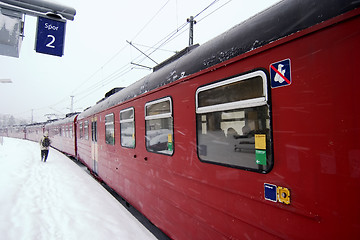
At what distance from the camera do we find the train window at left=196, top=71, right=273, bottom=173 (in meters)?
1.63

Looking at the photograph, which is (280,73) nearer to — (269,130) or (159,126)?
(269,130)

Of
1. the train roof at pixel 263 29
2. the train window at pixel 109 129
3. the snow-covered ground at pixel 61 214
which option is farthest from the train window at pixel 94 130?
the train roof at pixel 263 29

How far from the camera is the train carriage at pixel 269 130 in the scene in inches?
46.7

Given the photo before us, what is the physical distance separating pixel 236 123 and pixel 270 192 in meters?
0.63

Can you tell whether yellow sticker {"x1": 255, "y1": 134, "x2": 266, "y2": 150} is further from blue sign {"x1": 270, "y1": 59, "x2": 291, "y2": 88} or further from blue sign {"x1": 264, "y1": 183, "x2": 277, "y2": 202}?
blue sign {"x1": 270, "y1": 59, "x2": 291, "y2": 88}

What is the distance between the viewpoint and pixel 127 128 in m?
4.40

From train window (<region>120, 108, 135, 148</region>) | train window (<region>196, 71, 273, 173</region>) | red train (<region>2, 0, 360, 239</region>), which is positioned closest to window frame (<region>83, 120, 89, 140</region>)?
train window (<region>120, 108, 135, 148</region>)

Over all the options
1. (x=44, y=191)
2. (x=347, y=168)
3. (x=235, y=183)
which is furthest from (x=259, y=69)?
(x=44, y=191)

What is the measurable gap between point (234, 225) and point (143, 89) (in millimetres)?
2650

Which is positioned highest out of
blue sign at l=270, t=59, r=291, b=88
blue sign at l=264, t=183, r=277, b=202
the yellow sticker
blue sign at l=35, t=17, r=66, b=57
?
blue sign at l=35, t=17, r=66, b=57

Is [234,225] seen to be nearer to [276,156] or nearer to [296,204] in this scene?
[296,204]

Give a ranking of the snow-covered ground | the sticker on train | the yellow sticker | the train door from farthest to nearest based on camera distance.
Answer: the train door
the snow-covered ground
the yellow sticker
the sticker on train

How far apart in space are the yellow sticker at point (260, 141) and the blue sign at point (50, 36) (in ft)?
17.0

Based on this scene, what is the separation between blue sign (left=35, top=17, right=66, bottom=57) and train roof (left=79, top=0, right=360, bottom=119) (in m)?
3.80
